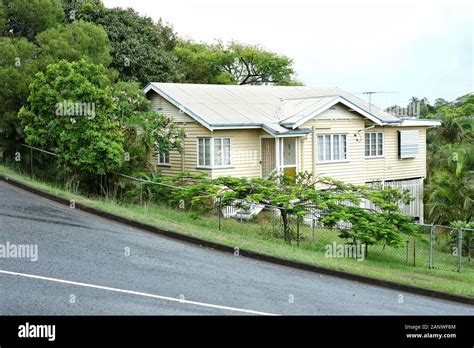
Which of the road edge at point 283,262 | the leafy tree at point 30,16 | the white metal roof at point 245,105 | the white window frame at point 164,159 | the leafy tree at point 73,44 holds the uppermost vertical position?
the leafy tree at point 30,16

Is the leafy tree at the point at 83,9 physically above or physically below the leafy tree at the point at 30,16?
above

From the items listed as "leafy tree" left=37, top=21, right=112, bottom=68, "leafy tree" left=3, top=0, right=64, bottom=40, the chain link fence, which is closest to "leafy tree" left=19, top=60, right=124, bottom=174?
the chain link fence

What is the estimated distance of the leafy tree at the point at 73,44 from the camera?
25.9 meters

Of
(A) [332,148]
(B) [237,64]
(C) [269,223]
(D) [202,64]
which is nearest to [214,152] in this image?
(C) [269,223]

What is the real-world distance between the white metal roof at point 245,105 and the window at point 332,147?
152 cm

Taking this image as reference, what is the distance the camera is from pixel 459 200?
2348 cm

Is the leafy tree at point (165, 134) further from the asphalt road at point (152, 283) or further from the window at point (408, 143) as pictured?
the window at point (408, 143)

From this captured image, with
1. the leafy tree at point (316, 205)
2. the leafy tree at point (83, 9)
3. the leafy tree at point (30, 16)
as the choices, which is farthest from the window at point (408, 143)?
the leafy tree at point (83, 9)

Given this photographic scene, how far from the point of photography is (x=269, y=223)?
2261 cm

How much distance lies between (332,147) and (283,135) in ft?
13.4

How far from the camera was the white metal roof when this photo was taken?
27266 mm

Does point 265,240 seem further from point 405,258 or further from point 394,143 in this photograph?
point 394,143
